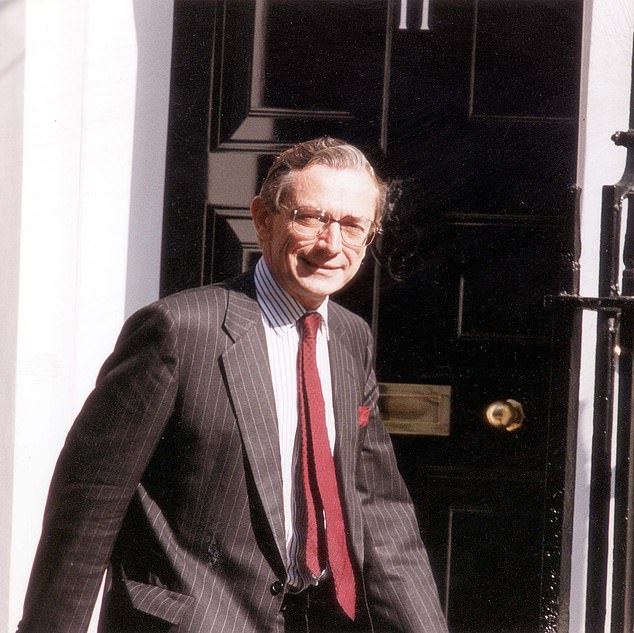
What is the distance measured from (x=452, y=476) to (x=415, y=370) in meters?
0.32

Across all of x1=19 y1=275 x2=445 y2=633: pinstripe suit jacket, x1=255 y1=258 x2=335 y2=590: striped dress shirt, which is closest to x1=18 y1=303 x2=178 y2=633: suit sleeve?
x1=19 y1=275 x2=445 y2=633: pinstripe suit jacket

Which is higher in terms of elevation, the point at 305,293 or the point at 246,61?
the point at 246,61

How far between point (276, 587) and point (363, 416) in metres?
0.41

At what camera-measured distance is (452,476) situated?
8.36ft

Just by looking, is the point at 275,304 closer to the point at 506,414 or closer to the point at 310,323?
the point at 310,323

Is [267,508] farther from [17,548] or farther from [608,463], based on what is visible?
[17,548]

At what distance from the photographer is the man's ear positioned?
1749 mm

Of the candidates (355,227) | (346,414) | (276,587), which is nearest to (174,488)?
(276,587)

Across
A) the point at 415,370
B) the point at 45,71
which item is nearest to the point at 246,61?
the point at 45,71

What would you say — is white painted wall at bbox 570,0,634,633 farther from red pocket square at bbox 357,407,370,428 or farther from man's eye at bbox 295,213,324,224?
man's eye at bbox 295,213,324,224

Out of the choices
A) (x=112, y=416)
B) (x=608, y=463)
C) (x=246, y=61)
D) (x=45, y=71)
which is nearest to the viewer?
(x=112, y=416)

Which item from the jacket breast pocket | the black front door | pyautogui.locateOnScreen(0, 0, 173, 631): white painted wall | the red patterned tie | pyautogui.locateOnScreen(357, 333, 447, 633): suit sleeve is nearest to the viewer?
the jacket breast pocket

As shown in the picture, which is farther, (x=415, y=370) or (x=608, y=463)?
(x=415, y=370)

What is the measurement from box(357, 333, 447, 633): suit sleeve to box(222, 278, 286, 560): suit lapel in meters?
0.29
